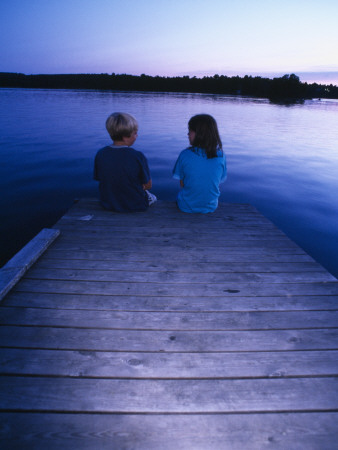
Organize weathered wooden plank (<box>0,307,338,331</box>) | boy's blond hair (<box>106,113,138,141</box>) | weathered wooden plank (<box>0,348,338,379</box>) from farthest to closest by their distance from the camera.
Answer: boy's blond hair (<box>106,113,138,141</box>)
weathered wooden plank (<box>0,307,338,331</box>)
weathered wooden plank (<box>0,348,338,379</box>)

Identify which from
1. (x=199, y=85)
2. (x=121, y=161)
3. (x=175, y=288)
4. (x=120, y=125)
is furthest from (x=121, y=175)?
(x=199, y=85)

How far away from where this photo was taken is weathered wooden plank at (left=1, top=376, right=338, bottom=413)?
55.7 inches

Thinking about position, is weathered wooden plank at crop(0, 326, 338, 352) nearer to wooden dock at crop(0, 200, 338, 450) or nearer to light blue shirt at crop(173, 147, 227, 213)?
wooden dock at crop(0, 200, 338, 450)

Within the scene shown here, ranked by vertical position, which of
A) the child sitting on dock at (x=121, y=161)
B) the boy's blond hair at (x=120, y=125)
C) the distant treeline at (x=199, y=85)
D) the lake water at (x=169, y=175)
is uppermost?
the distant treeline at (x=199, y=85)

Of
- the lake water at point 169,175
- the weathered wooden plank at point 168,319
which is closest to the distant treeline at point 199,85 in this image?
the lake water at point 169,175

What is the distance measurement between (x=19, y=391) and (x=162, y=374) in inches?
33.7

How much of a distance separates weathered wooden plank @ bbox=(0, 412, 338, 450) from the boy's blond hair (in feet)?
10.4

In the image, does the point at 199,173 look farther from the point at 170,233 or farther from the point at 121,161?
the point at 121,161

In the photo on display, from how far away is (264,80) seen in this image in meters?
108

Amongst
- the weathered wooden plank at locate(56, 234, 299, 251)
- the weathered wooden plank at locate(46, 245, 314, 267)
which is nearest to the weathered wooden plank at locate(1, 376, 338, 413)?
the weathered wooden plank at locate(46, 245, 314, 267)

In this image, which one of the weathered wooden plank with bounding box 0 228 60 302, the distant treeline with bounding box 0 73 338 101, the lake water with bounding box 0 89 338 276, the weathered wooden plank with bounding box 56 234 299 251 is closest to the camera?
the weathered wooden plank with bounding box 0 228 60 302

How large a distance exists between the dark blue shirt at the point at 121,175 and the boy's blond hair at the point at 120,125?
0.19 meters

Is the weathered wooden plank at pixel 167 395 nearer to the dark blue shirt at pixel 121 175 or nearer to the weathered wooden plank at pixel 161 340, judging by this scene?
the weathered wooden plank at pixel 161 340

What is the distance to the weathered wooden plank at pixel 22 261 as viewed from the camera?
233cm
